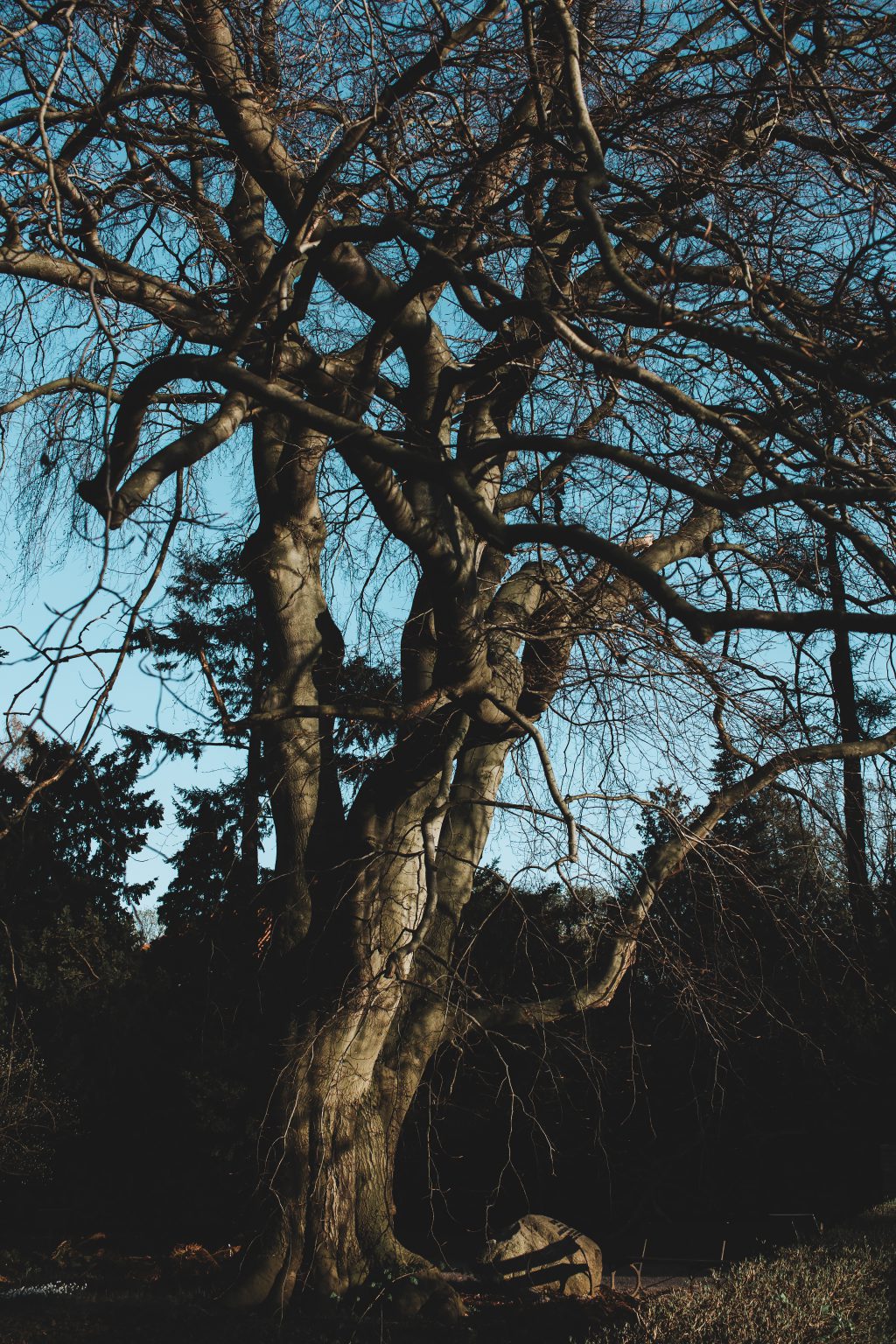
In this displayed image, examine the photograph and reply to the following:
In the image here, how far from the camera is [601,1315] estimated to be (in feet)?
21.4

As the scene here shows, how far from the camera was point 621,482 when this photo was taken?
5.99 metres

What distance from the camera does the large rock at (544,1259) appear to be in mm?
7754

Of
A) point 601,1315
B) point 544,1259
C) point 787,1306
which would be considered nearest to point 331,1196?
point 601,1315

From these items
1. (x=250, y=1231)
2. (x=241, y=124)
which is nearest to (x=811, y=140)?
(x=241, y=124)

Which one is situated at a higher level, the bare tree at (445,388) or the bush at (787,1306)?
the bare tree at (445,388)

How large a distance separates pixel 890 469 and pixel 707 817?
7.04 ft

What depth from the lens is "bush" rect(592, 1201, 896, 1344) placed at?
4812mm

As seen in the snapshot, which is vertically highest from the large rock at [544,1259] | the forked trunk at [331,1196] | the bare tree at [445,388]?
the bare tree at [445,388]

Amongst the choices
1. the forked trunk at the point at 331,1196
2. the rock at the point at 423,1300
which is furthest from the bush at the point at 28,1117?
the rock at the point at 423,1300

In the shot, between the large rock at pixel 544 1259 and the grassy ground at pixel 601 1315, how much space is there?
322 mm

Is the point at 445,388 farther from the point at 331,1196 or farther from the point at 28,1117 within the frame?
the point at 28,1117

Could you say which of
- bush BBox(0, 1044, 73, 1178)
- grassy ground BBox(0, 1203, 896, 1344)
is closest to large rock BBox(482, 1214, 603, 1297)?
grassy ground BBox(0, 1203, 896, 1344)

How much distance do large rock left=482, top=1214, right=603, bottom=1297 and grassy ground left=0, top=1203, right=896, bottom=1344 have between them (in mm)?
322

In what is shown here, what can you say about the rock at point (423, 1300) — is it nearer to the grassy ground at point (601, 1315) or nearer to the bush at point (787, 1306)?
the grassy ground at point (601, 1315)
